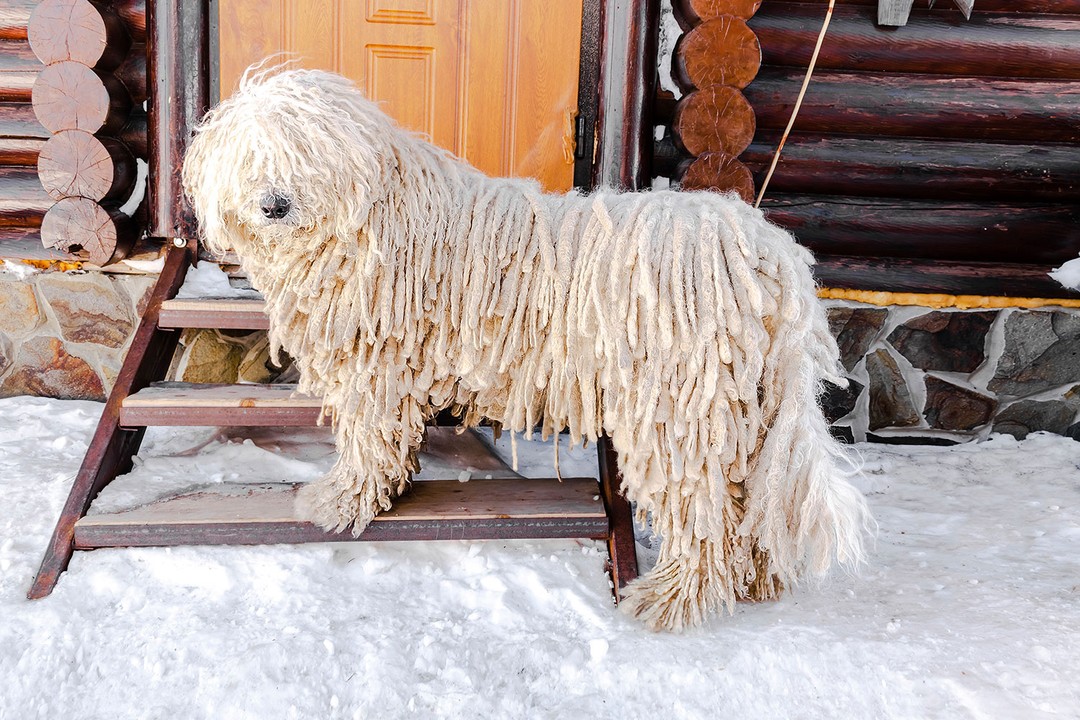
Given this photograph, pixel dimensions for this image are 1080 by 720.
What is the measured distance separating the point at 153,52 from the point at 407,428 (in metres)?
1.98

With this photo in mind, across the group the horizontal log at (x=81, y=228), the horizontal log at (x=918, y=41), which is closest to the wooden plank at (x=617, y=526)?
the horizontal log at (x=918, y=41)

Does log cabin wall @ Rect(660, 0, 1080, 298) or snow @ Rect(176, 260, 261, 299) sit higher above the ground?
log cabin wall @ Rect(660, 0, 1080, 298)

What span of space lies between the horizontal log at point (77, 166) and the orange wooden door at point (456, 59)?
1.69 feet

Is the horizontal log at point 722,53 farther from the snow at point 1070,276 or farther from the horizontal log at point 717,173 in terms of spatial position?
the snow at point 1070,276

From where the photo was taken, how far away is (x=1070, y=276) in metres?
3.23

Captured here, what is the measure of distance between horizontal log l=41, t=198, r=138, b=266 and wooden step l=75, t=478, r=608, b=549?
113 cm

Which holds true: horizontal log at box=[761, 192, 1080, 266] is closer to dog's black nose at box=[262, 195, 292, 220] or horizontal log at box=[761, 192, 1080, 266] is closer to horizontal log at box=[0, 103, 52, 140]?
dog's black nose at box=[262, 195, 292, 220]

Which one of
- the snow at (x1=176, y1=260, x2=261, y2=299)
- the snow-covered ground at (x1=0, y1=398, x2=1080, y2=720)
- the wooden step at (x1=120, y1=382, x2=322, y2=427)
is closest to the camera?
the snow-covered ground at (x1=0, y1=398, x2=1080, y2=720)

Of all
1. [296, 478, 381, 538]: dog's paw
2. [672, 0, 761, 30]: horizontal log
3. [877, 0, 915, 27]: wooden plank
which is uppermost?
[877, 0, 915, 27]: wooden plank

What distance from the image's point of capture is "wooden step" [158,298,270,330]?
8.63 ft

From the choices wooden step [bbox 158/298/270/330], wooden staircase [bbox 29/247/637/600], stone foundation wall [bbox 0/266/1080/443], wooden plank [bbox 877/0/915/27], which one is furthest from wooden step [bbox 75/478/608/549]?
wooden plank [bbox 877/0/915/27]

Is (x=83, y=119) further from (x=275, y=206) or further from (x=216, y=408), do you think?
(x=275, y=206)

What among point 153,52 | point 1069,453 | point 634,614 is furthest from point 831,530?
point 153,52

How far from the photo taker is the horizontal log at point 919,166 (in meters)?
3.19
